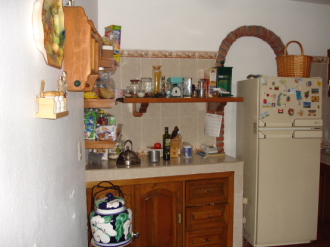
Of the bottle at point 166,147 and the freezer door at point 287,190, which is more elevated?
the bottle at point 166,147

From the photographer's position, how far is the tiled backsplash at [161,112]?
2879 mm

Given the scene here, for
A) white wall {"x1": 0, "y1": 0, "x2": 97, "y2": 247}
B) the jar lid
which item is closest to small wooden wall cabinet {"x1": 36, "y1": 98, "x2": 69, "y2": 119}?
white wall {"x1": 0, "y1": 0, "x2": 97, "y2": 247}

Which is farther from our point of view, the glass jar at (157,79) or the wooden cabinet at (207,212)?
the glass jar at (157,79)

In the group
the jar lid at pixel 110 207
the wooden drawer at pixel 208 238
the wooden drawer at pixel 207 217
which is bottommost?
the wooden drawer at pixel 208 238

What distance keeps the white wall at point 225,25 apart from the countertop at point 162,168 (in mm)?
629

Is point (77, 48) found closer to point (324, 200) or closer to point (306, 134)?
point (306, 134)

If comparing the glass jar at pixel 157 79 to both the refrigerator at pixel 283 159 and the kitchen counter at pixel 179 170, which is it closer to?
the kitchen counter at pixel 179 170

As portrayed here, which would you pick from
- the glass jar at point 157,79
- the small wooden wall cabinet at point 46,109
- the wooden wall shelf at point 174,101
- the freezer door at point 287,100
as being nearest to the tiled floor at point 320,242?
the freezer door at point 287,100

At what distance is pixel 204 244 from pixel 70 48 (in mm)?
2025

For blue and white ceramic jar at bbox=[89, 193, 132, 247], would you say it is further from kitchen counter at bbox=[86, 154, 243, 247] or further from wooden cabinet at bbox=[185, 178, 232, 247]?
wooden cabinet at bbox=[185, 178, 232, 247]

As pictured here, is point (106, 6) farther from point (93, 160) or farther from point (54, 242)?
point (54, 242)

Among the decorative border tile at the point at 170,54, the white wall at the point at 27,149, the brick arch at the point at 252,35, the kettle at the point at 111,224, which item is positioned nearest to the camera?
the white wall at the point at 27,149

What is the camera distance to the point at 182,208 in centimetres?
251

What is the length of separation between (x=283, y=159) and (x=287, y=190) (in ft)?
0.99
